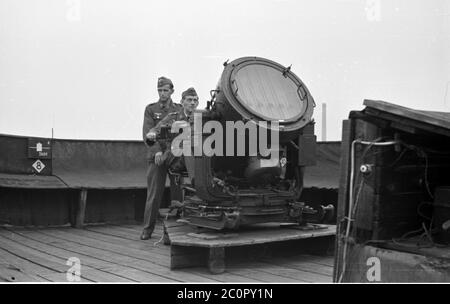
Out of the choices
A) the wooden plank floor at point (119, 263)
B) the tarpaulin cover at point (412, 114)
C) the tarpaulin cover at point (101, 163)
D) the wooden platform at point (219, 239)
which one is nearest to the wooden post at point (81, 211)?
the tarpaulin cover at point (101, 163)

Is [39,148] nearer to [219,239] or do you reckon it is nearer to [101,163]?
[101,163]

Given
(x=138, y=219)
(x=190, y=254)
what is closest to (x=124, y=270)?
(x=190, y=254)

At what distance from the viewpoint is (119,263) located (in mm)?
4113

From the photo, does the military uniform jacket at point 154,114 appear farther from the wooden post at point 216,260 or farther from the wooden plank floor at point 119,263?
the wooden post at point 216,260

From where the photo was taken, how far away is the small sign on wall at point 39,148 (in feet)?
20.2

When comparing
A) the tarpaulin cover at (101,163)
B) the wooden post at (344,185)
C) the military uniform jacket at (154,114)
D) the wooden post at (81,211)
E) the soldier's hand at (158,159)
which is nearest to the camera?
the wooden post at (344,185)

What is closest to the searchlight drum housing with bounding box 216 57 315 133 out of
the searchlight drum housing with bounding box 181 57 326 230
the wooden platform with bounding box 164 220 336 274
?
the searchlight drum housing with bounding box 181 57 326 230

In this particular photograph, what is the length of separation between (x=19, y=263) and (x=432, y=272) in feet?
9.32

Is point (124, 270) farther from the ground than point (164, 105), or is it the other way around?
point (164, 105)

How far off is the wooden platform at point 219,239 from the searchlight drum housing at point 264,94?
0.79 m

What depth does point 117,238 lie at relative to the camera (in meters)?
5.45

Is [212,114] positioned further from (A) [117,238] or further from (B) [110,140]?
(B) [110,140]

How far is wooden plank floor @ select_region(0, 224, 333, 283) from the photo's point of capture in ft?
11.9

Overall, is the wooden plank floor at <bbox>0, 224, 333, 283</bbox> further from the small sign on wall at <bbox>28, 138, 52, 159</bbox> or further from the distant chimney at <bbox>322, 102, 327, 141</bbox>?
the distant chimney at <bbox>322, 102, 327, 141</bbox>
